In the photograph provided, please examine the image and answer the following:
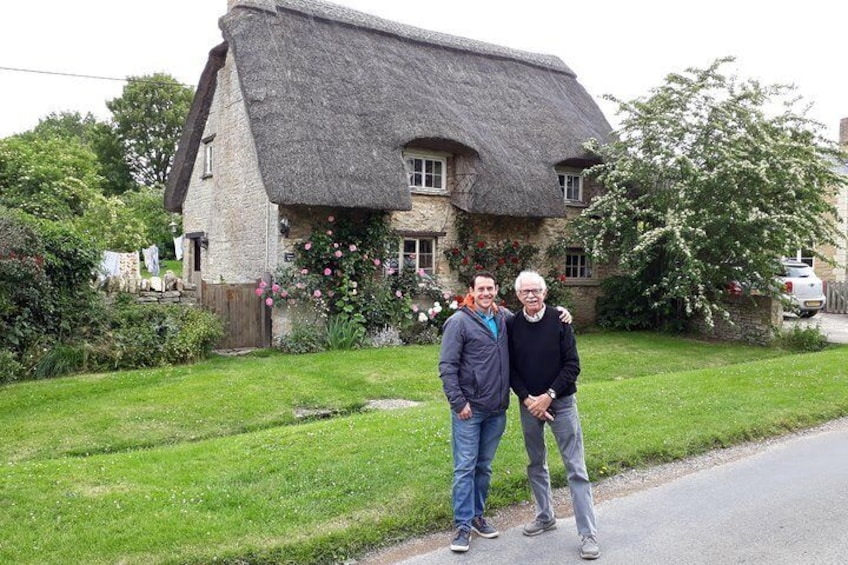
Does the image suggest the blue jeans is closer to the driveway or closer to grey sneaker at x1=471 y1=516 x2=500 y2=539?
grey sneaker at x1=471 y1=516 x2=500 y2=539

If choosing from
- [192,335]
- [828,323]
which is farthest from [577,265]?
[192,335]

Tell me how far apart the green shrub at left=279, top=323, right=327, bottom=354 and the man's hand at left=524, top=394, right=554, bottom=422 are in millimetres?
9292

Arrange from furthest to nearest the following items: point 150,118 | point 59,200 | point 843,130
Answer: point 150,118 < point 843,130 < point 59,200

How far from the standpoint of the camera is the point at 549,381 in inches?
189

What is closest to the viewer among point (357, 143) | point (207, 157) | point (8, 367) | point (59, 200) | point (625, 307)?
point (8, 367)

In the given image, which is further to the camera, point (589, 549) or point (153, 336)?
point (153, 336)

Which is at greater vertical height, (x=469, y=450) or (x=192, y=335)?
(x=192, y=335)

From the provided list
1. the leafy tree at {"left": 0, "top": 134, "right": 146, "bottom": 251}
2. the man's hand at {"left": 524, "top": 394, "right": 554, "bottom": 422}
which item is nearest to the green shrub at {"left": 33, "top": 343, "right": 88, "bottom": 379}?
the man's hand at {"left": 524, "top": 394, "right": 554, "bottom": 422}

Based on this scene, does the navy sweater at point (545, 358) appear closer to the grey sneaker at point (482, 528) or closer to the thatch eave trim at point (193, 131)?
the grey sneaker at point (482, 528)

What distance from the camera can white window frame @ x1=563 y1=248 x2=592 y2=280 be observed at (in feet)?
63.7

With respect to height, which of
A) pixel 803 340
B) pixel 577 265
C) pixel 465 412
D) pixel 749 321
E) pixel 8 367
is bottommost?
pixel 803 340

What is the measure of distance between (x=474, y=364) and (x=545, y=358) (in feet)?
1.59

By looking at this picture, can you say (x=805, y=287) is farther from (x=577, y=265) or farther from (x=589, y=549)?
(x=589, y=549)

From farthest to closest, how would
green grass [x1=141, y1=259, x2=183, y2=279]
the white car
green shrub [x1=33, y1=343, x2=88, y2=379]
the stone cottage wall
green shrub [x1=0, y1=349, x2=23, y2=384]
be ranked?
green grass [x1=141, y1=259, x2=183, y2=279] → the white car → the stone cottage wall → green shrub [x1=33, y1=343, x2=88, y2=379] → green shrub [x1=0, y1=349, x2=23, y2=384]
